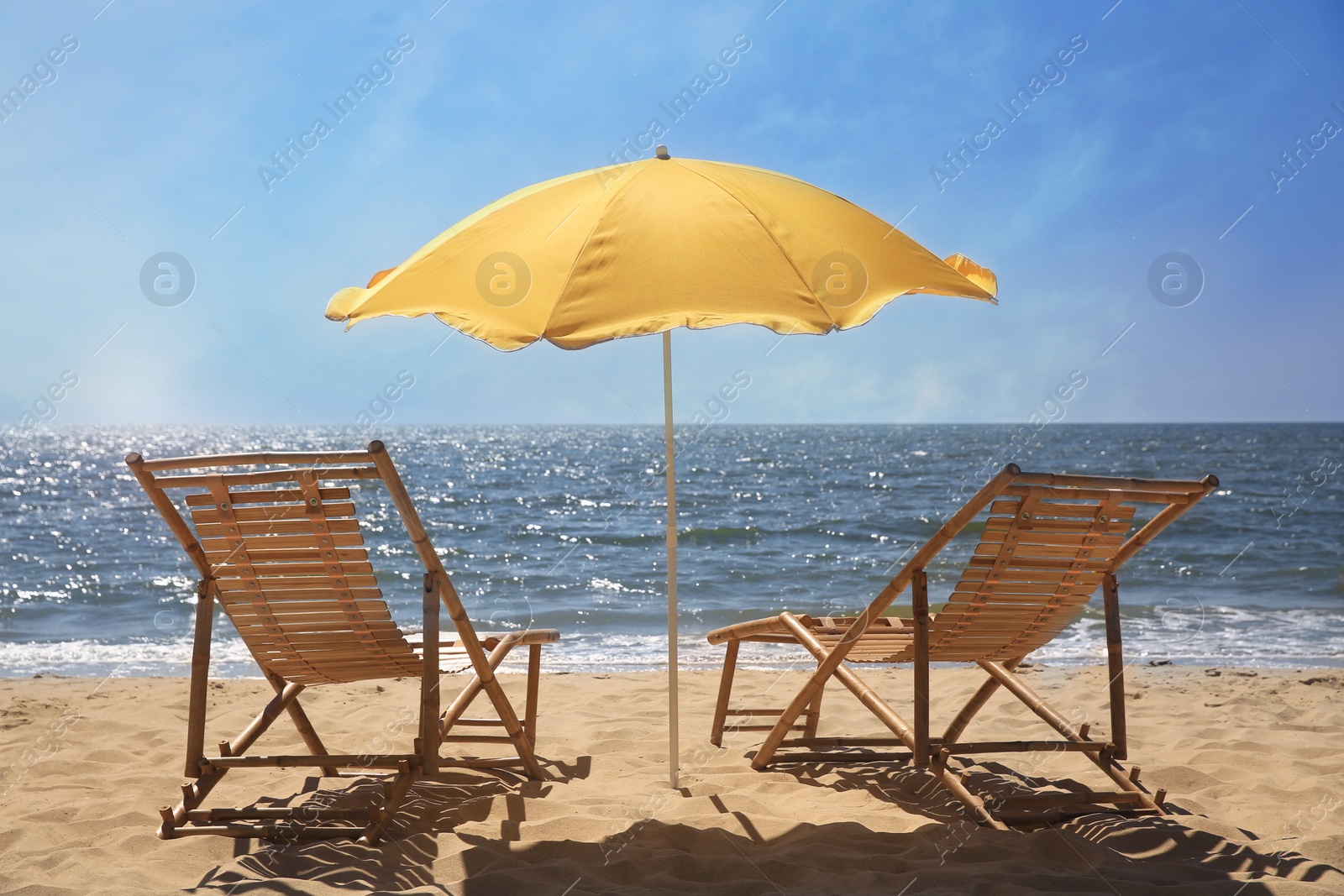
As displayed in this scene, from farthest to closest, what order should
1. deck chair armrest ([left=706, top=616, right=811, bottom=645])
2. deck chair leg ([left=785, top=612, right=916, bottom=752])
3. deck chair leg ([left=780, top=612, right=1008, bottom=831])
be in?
deck chair armrest ([left=706, top=616, right=811, bottom=645])
deck chair leg ([left=785, top=612, right=916, bottom=752])
deck chair leg ([left=780, top=612, right=1008, bottom=831])

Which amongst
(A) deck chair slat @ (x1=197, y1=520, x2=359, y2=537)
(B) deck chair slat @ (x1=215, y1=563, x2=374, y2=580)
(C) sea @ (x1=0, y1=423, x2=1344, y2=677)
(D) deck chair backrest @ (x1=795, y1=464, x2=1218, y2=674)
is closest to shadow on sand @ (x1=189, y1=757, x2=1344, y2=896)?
(D) deck chair backrest @ (x1=795, y1=464, x2=1218, y2=674)

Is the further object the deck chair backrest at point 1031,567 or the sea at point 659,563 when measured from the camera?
the sea at point 659,563

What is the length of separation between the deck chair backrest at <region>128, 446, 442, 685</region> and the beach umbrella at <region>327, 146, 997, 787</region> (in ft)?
1.90

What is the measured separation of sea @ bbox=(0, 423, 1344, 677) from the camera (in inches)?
316

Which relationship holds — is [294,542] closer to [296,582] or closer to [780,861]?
[296,582]

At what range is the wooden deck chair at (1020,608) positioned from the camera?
302 cm

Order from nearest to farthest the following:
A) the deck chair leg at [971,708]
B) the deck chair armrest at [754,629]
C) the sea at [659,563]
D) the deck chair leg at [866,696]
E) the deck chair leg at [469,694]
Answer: the deck chair leg at [866,696] → the deck chair leg at [469,694] → the deck chair leg at [971,708] → the deck chair armrest at [754,629] → the sea at [659,563]

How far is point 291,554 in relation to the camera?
3039mm

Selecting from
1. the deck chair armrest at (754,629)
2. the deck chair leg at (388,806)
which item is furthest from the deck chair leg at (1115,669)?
the deck chair leg at (388,806)

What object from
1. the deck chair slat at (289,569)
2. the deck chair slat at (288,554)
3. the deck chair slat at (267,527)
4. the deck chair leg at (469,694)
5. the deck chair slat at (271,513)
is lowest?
Result: the deck chair leg at (469,694)

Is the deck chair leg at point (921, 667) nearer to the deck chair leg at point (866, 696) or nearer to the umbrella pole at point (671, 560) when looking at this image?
the deck chair leg at point (866, 696)

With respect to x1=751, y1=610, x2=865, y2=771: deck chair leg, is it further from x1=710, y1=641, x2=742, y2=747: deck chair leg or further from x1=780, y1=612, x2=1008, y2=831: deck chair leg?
x1=710, y1=641, x2=742, y2=747: deck chair leg

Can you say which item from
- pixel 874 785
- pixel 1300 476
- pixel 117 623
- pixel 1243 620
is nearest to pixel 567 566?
pixel 117 623

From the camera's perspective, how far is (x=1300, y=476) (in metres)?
29.9
